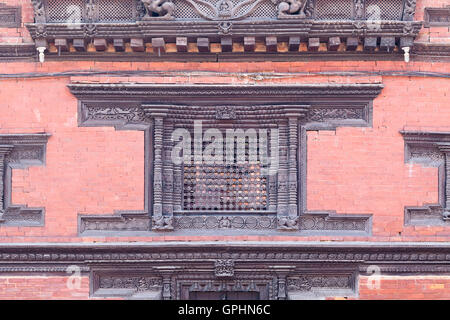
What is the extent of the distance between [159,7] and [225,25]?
2.76ft

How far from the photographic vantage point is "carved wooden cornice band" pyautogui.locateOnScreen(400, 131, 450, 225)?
7.71 metres

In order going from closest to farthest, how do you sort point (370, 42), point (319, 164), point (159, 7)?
point (159, 7), point (370, 42), point (319, 164)

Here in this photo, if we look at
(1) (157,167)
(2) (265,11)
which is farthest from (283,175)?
(2) (265,11)

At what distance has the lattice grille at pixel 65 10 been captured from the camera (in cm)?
777

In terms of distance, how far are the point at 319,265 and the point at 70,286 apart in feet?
10.4

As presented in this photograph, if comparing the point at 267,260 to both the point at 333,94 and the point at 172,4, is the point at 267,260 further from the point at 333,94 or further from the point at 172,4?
the point at 172,4

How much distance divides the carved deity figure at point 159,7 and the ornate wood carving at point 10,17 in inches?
65.7

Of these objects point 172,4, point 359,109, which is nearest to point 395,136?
point 359,109

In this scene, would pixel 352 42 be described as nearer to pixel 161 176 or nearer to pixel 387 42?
pixel 387 42

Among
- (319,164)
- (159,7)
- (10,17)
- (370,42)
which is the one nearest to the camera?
(159,7)

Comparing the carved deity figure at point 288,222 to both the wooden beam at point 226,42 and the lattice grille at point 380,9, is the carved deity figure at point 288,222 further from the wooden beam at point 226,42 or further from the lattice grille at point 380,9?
the lattice grille at point 380,9

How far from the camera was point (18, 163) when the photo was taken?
7.84m

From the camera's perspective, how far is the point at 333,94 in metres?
7.77

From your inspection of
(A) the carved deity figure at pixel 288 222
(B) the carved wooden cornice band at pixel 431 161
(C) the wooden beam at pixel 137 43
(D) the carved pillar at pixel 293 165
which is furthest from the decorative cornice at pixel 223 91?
(A) the carved deity figure at pixel 288 222
